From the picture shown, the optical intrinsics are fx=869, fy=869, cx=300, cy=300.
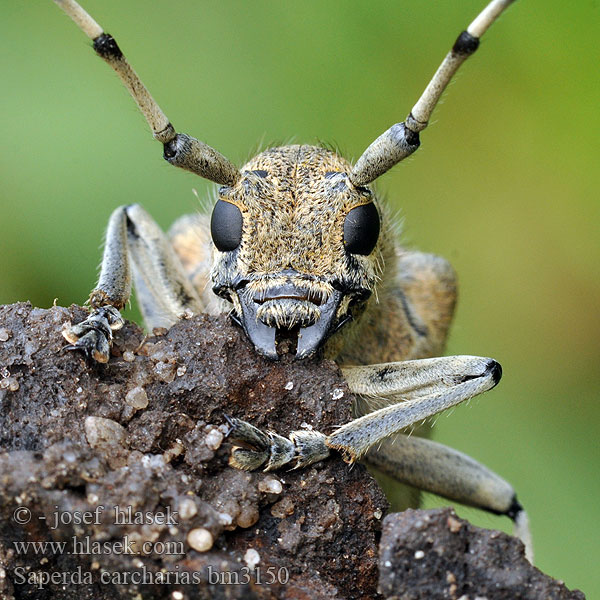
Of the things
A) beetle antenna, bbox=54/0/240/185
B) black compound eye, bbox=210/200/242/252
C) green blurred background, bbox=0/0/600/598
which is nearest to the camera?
beetle antenna, bbox=54/0/240/185

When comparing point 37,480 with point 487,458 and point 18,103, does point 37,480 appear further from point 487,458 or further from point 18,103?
point 487,458

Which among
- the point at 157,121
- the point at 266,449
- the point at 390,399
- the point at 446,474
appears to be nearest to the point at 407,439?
the point at 446,474

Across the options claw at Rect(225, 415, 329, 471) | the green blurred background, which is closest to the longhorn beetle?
claw at Rect(225, 415, 329, 471)

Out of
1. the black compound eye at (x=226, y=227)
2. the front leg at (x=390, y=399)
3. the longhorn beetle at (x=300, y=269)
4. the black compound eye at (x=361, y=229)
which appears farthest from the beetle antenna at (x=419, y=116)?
the front leg at (x=390, y=399)

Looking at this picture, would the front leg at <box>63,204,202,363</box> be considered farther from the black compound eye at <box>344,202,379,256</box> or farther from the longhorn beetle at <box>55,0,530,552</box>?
the black compound eye at <box>344,202,379,256</box>

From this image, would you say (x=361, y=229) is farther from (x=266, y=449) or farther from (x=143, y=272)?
(x=143, y=272)

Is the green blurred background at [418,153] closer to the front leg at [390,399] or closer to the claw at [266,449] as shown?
the front leg at [390,399]

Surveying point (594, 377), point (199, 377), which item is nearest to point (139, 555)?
point (199, 377)
